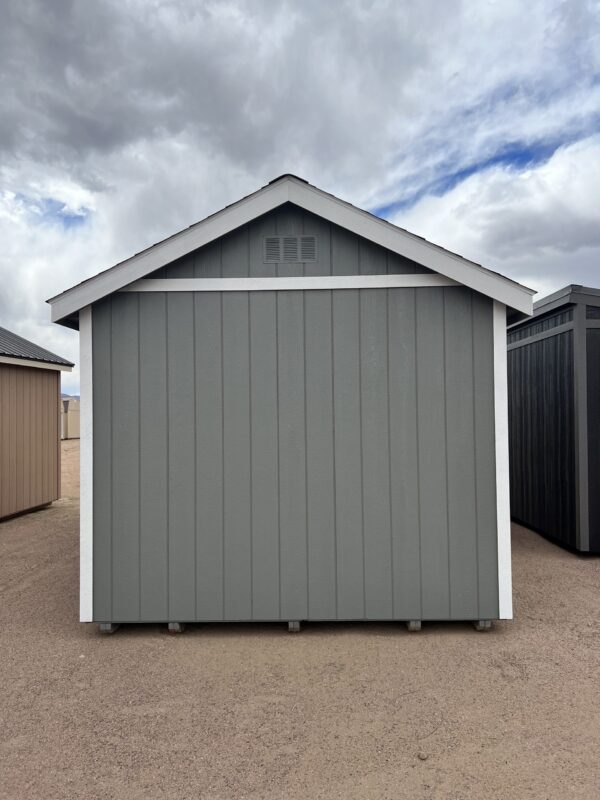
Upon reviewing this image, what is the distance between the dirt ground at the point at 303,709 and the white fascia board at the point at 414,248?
2.76m

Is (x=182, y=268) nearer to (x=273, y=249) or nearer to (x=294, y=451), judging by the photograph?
(x=273, y=249)

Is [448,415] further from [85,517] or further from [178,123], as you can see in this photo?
[178,123]

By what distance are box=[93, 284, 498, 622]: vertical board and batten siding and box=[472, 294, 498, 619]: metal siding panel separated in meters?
0.01

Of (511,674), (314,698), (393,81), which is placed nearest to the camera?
(314,698)

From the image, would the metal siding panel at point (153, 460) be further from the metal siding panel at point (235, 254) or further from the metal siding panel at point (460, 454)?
the metal siding panel at point (460, 454)

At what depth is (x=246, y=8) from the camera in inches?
274

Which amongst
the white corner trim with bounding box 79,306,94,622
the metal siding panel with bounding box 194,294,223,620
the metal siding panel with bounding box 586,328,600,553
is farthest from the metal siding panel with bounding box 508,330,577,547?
the white corner trim with bounding box 79,306,94,622

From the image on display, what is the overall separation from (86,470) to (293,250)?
2.52 m

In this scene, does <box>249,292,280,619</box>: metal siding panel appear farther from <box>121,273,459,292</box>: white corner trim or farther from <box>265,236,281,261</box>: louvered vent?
<box>265,236,281,261</box>: louvered vent

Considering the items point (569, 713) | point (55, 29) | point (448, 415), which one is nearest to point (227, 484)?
point (448, 415)

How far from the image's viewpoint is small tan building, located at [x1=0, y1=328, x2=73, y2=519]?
313 inches

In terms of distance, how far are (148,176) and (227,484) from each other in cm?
833

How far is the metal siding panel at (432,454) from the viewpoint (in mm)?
3666

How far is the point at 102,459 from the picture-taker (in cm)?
371
